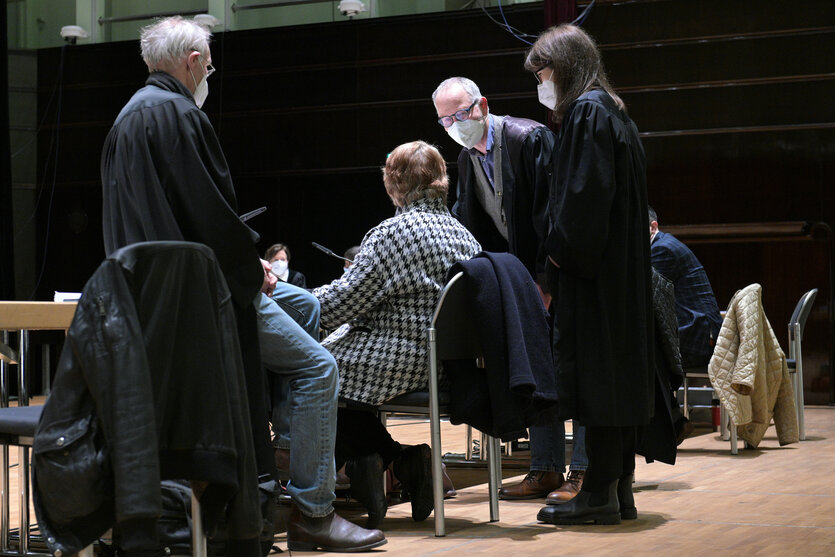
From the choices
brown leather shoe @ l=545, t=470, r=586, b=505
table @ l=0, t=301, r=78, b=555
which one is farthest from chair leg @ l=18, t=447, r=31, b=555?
brown leather shoe @ l=545, t=470, r=586, b=505

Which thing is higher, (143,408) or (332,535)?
(143,408)

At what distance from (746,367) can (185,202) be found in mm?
3095

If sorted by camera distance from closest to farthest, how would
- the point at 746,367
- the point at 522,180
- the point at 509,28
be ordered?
the point at 522,180, the point at 746,367, the point at 509,28

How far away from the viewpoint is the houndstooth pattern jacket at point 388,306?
9.39 feet

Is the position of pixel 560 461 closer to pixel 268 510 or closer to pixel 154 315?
pixel 268 510

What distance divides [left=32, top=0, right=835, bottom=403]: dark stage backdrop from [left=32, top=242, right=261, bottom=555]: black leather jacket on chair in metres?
5.90

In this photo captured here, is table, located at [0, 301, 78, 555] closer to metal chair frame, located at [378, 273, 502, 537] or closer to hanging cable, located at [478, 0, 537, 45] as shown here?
metal chair frame, located at [378, 273, 502, 537]

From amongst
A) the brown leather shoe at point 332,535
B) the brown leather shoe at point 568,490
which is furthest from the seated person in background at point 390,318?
the brown leather shoe at point 568,490

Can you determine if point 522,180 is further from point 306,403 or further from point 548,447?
point 306,403

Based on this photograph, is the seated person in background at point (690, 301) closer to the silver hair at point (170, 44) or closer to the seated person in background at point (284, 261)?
the silver hair at point (170, 44)

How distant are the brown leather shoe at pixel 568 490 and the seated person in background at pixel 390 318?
0.40 m

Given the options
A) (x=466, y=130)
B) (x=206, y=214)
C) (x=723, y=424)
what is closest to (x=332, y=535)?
(x=206, y=214)

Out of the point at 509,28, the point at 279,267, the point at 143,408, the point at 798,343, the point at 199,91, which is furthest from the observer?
the point at 509,28

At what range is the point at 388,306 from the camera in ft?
9.61
